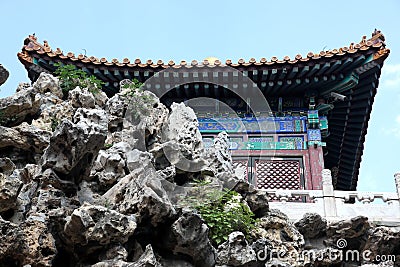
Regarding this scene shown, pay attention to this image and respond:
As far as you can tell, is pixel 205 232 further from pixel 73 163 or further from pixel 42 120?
pixel 42 120

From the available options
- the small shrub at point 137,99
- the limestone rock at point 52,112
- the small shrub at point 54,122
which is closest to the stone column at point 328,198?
the small shrub at point 137,99

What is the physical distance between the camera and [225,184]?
32.1 ft

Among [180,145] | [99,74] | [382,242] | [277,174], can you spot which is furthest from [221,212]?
[99,74]

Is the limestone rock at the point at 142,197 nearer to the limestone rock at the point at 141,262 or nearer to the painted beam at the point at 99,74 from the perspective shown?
the limestone rock at the point at 141,262

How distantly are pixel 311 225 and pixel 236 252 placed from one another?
222cm

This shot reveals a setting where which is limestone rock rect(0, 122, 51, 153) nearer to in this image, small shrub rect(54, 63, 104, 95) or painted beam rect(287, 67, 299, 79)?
small shrub rect(54, 63, 104, 95)

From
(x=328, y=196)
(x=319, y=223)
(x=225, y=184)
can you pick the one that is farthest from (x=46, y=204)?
(x=328, y=196)

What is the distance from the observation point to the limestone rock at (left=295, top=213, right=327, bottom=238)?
962 centimetres

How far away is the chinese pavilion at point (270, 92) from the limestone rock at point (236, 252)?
607cm

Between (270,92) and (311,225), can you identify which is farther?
(270,92)

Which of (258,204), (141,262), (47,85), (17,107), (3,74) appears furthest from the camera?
(47,85)

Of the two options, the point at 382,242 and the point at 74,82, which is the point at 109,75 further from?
the point at 382,242

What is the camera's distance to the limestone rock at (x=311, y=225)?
31.6ft

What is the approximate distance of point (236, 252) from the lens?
7.90 meters
